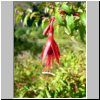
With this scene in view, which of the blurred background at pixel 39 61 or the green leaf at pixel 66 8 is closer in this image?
the green leaf at pixel 66 8

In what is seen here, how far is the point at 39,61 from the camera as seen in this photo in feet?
9.75

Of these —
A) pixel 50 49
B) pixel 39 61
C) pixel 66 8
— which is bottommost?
pixel 39 61

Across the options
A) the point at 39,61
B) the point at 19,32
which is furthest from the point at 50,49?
the point at 19,32

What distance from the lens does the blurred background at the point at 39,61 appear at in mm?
2938

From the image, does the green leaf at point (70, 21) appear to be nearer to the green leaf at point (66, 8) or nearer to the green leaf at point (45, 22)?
the green leaf at point (66, 8)

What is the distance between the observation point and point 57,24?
284 cm

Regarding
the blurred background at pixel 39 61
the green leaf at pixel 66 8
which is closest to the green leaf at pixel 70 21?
the green leaf at pixel 66 8

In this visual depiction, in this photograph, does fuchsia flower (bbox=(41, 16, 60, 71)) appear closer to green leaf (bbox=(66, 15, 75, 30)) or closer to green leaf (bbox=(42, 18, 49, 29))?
green leaf (bbox=(42, 18, 49, 29))

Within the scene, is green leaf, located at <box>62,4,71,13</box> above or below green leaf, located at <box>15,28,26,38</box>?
above

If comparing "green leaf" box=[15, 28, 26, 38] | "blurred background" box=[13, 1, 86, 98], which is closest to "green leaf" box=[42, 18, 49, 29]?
"blurred background" box=[13, 1, 86, 98]

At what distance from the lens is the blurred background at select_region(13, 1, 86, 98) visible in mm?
2938

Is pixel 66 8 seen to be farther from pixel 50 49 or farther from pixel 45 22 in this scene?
pixel 50 49

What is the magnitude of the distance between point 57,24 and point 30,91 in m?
0.63

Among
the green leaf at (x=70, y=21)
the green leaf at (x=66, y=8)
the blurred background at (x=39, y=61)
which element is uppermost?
the green leaf at (x=66, y=8)
